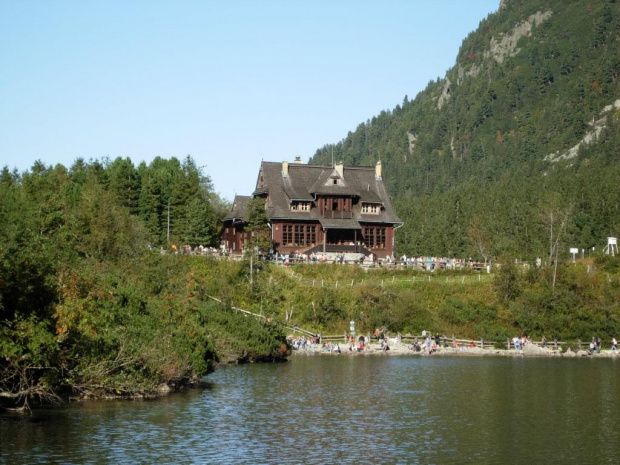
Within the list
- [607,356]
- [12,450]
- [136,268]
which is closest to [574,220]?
[607,356]

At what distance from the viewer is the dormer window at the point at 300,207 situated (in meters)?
82.8

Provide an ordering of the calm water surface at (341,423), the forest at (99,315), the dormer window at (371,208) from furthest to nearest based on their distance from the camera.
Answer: the dormer window at (371,208) → the forest at (99,315) → the calm water surface at (341,423)

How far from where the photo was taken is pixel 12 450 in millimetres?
28938

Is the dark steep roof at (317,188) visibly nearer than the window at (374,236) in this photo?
Yes

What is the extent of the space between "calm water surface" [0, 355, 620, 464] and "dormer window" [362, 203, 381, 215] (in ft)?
114

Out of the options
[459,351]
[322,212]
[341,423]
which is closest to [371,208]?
[322,212]

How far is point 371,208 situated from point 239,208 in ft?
43.5

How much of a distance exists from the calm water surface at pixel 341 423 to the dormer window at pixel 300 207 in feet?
105

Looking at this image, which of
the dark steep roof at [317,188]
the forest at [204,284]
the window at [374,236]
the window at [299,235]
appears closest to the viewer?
the forest at [204,284]

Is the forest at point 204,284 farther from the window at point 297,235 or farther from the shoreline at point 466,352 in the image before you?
the window at point 297,235

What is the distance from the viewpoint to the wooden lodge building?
8238cm

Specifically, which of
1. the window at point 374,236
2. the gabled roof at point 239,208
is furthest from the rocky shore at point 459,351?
the gabled roof at point 239,208

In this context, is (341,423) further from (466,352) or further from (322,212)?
(322,212)

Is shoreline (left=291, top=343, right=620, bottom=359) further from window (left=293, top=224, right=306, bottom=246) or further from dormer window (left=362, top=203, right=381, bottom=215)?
dormer window (left=362, top=203, right=381, bottom=215)
